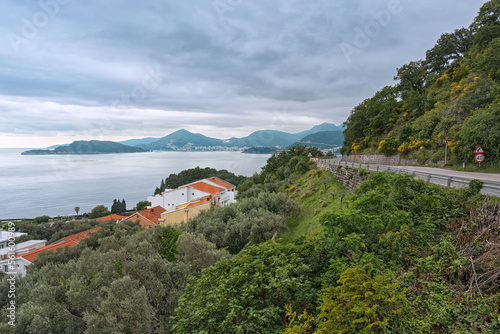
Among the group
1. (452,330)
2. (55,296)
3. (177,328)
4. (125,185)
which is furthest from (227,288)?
(125,185)

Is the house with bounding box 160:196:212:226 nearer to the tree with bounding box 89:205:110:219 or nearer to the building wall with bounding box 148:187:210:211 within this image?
the building wall with bounding box 148:187:210:211

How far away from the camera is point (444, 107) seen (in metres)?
23.9

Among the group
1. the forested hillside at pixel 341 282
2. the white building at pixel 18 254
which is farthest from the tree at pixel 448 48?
the white building at pixel 18 254

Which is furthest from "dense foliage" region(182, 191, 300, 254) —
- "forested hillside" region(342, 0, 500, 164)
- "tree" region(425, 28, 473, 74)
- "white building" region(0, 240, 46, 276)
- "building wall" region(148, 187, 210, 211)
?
"tree" region(425, 28, 473, 74)

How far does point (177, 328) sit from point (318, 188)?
1857 cm

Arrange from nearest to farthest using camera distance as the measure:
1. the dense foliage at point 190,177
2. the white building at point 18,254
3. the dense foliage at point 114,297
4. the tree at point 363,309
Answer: the tree at point 363,309 < the dense foliage at point 114,297 < the white building at point 18,254 < the dense foliage at point 190,177

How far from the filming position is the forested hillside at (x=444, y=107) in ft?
53.2

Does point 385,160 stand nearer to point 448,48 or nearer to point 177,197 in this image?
point 448,48

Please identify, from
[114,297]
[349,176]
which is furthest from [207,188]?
[114,297]

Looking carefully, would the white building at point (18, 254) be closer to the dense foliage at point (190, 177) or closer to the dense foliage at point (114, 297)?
the dense foliage at point (114, 297)

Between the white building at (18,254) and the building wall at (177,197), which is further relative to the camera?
the building wall at (177,197)

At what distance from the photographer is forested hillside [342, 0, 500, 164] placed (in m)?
16.2

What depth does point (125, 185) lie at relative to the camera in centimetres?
10869

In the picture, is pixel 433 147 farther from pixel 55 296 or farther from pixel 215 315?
A: pixel 55 296
